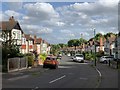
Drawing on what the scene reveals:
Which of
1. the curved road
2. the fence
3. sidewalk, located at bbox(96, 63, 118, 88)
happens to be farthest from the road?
the fence

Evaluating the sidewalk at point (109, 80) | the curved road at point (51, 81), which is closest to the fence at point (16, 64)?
the curved road at point (51, 81)

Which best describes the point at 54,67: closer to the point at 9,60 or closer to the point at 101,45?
the point at 9,60

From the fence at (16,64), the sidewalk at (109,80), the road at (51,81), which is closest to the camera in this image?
the road at (51,81)

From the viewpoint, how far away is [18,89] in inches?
681

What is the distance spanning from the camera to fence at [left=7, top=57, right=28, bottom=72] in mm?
34531

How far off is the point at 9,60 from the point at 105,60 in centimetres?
3705

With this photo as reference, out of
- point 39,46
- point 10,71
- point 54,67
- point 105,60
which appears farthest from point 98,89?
point 39,46

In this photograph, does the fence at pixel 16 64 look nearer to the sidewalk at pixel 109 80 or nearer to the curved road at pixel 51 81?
the curved road at pixel 51 81

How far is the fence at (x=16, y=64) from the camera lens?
34.5 meters

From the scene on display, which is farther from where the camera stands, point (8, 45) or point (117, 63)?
point (117, 63)

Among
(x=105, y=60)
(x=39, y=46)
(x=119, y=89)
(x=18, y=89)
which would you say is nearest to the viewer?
(x=18, y=89)

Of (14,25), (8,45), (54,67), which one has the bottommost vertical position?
(54,67)

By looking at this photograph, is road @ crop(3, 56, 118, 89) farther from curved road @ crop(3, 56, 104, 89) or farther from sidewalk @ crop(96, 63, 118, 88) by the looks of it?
sidewalk @ crop(96, 63, 118, 88)

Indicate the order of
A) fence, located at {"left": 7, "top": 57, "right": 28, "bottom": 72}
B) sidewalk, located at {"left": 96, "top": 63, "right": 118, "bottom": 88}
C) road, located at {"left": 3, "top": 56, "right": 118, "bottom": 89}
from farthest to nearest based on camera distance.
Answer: fence, located at {"left": 7, "top": 57, "right": 28, "bottom": 72} → sidewalk, located at {"left": 96, "top": 63, "right": 118, "bottom": 88} → road, located at {"left": 3, "top": 56, "right": 118, "bottom": 89}
